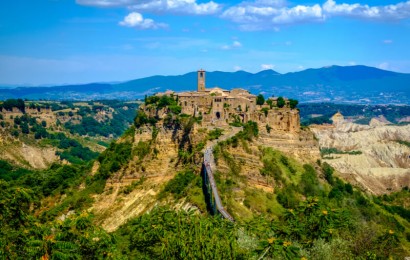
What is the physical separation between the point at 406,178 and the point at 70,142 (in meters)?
73.2

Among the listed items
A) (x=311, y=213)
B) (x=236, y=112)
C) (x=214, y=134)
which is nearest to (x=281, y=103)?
(x=236, y=112)

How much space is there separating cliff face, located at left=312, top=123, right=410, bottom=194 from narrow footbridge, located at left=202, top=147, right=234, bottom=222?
31.0 meters

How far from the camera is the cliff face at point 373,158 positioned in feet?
303

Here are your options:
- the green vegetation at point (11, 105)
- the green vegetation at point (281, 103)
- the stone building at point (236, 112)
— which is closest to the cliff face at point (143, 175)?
the stone building at point (236, 112)

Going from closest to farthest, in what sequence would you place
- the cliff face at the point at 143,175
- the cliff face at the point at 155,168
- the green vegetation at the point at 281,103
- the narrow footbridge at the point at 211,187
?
the narrow footbridge at the point at 211,187
the cliff face at the point at 155,168
the cliff face at the point at 143,175
the green vegetation at the point at 281,103

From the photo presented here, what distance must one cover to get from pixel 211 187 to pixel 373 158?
82800 mm

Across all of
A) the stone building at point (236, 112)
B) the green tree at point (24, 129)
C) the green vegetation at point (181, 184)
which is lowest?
the green tree at point (24, 129)

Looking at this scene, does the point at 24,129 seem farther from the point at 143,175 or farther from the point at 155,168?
the point at 155,168

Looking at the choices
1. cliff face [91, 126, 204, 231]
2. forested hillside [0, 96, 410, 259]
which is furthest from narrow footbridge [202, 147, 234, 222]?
cliff face [91, 126, 204, 231]

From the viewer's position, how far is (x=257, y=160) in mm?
48812

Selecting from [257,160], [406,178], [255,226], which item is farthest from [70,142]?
[255,226]

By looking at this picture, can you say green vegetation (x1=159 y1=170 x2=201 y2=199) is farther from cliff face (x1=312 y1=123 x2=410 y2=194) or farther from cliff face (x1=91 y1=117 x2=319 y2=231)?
cliff face (x1=312 y1=123 x2=410 y2=194)

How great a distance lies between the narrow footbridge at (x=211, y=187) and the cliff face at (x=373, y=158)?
1221 inches

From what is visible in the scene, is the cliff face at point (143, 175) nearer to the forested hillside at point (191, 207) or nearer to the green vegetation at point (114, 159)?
the forested hillside at point (191, 207)
